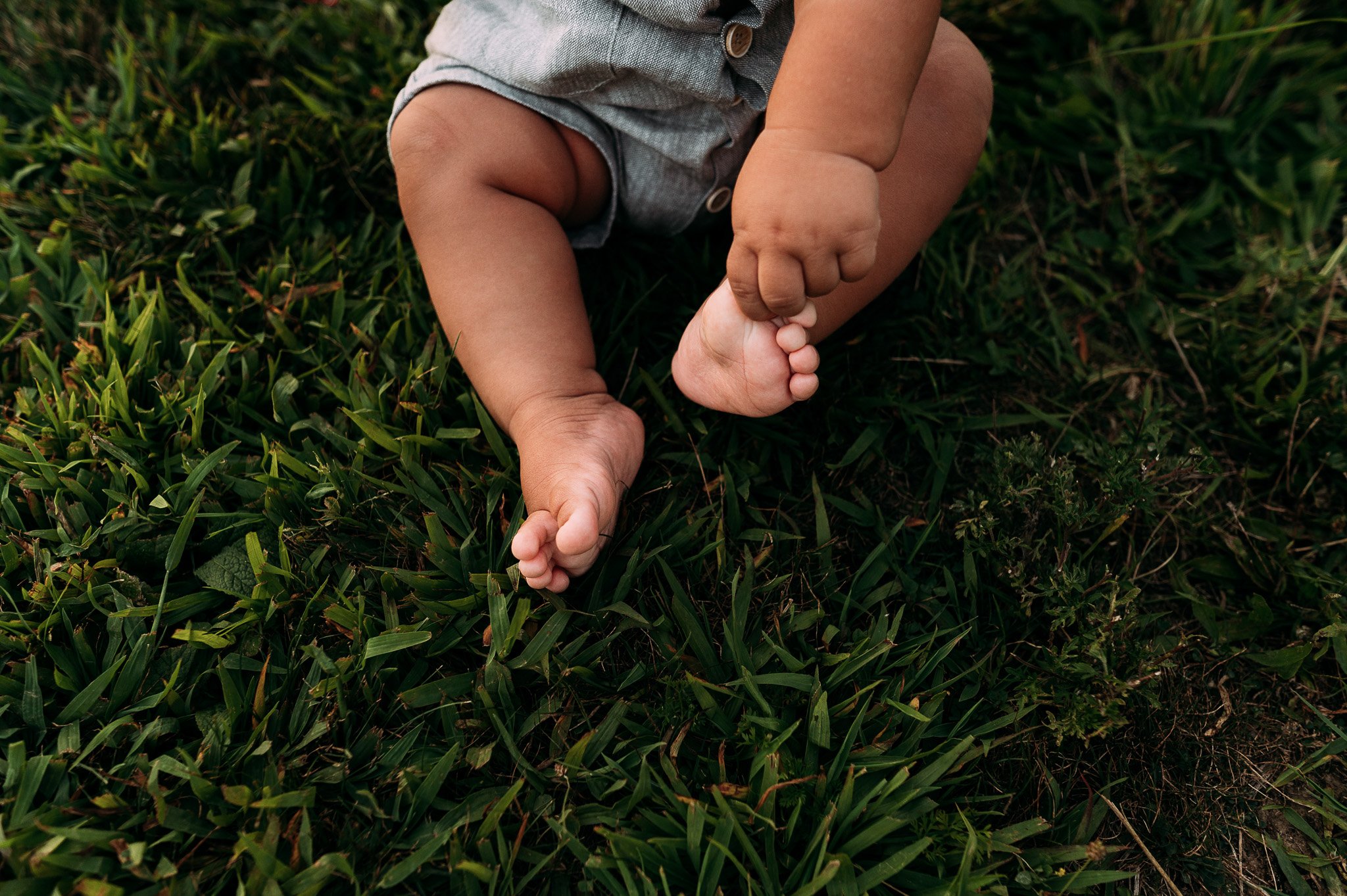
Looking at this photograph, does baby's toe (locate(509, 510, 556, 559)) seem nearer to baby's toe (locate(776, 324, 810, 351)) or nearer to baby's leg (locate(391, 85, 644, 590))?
baby's leg (locate(391, 85, 644, 590))

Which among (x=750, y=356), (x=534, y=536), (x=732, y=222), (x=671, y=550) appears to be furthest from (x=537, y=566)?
(x=732, y=222)

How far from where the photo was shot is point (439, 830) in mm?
1179

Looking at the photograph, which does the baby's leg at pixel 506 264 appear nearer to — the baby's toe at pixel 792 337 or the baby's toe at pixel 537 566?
the baby's toe at pixel 537 566

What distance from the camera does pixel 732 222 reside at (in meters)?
1.29

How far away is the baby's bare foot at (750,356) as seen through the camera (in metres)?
1.26

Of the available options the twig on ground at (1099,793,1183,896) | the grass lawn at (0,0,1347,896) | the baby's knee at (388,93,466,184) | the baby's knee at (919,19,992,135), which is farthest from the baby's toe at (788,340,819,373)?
the twig on ground at (1099,793,1183,896)

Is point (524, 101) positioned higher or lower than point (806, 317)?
higher

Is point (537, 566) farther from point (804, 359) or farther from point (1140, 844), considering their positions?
point (1140, 844)

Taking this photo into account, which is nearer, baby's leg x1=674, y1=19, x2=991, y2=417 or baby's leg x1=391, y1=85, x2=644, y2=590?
baby's leg x1=674, y1=19, x2=991, y2=417

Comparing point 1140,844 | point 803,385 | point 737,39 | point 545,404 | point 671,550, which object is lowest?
point 1140,844

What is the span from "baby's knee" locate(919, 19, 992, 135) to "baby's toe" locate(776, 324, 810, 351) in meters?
0.54

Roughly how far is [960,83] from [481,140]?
2.72ft

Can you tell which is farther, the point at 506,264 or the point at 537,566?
the point at 506,264

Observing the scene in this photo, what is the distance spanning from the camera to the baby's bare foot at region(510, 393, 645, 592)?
1237mm
